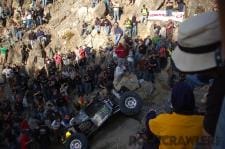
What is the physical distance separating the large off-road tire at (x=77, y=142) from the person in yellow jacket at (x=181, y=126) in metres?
15.3

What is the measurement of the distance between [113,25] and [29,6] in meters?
7.76

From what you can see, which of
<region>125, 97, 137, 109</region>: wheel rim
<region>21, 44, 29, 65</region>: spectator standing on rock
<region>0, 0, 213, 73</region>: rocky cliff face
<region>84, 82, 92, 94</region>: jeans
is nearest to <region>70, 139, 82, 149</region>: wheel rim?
<region>125, 97, 137, 109</region>: wheel rim

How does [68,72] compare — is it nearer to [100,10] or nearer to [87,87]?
[87,87]

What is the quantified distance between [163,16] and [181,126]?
81.7ft

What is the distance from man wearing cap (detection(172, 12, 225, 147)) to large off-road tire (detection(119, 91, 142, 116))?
54.6ft

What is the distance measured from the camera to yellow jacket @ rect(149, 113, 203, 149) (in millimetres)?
2844

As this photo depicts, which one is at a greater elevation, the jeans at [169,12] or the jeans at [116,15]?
the jeans at [169,12]

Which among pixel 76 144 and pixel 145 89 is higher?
pixel 145 89

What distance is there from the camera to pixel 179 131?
9.52 ft

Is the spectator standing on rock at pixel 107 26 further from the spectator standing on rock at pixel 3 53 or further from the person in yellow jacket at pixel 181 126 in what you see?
the person in yellow jacket at pixel 181 126

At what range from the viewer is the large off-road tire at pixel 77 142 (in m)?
18.0

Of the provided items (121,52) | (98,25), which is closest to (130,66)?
(121,52)

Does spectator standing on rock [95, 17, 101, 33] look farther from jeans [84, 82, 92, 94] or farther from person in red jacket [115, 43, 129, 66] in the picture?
jeans [84, 82, 92, 94]

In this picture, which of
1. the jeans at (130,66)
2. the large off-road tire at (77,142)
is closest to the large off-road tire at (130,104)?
the large off-road tire at (77,142)
